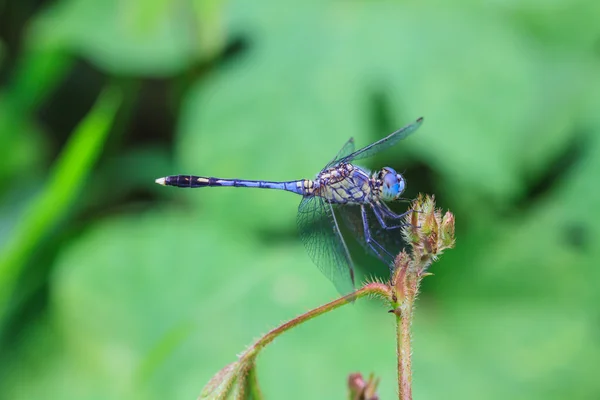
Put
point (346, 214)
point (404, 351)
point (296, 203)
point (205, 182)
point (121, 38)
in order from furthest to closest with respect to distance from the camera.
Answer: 1. point (121, 38)
2. point (296, 203)
3. point (205, 182)
4. point (346, 214)
5. point (404, 351)

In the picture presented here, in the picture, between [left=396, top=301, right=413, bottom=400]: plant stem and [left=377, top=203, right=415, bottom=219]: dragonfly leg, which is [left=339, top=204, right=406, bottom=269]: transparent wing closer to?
[left=377, top=203, right=415, bottom=219]: dragonfly leg

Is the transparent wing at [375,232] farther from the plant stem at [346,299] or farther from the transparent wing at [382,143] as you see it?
the plant stem at [346,299]

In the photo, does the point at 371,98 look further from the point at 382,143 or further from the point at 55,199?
the point at 55,199

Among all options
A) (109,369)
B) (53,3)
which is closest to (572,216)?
(109,369)

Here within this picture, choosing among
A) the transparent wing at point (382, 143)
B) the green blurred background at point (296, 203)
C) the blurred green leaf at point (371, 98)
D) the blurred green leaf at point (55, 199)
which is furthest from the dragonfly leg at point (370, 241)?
the blurred green leaf at point (55, 199)

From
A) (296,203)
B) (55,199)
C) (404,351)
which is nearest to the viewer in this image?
(404,351)

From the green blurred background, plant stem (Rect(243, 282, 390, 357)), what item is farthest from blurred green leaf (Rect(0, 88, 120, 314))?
plant stem (Rect(243, 282, 390, 357))

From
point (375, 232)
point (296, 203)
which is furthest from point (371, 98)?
point (375, 232)

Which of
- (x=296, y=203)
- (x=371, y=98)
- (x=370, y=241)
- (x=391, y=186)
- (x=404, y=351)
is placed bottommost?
(x=404, y=351)
